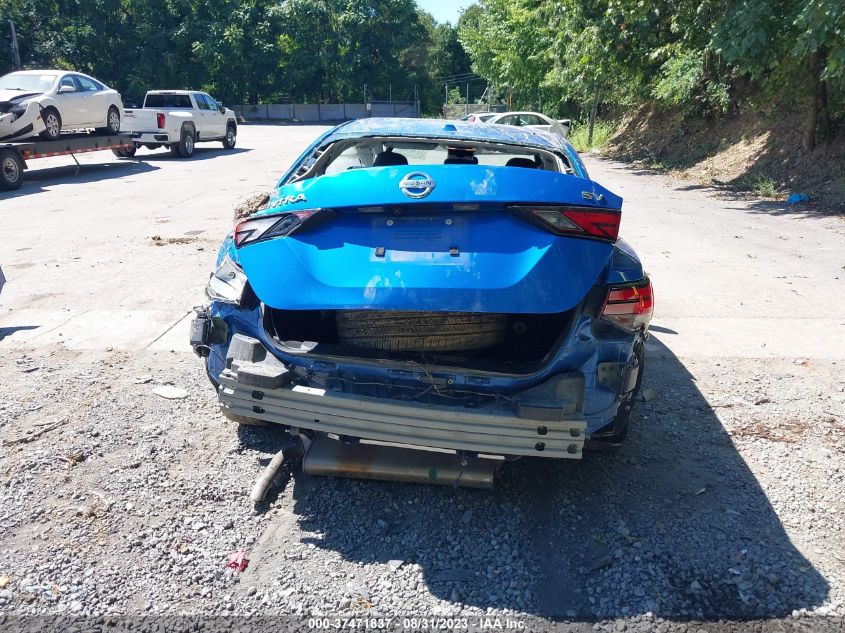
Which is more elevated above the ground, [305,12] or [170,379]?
[305,12]

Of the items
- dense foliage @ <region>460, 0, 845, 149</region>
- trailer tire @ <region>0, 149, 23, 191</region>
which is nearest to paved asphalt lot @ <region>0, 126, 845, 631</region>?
dense foliage @ <region>460, 0, 845, 149</region>

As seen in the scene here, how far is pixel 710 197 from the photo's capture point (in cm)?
1487

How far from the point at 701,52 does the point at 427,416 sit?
17612 millimetres

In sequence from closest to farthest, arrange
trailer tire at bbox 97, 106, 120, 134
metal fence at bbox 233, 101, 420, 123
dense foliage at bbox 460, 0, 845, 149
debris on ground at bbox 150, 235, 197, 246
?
1. debris on ground at bbox 150, 235, 197, 246
2. dense foliage at bbox 460, 0, 845, 149
3. trailer tire at bbox 97, 106, 120, 134
4. metal fence at bbox 233, 101, 420, 123

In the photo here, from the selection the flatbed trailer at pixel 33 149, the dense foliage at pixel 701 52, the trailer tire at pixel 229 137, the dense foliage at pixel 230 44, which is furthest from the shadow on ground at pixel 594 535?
the dense foliage at pixel 230 44

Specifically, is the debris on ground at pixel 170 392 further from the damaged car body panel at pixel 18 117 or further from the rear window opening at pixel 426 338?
the damaged car body panel at pixel 18 117

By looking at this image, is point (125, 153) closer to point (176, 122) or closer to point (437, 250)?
point (176, 122)

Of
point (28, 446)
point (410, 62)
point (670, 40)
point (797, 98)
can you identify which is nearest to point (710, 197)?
point (797, 98)

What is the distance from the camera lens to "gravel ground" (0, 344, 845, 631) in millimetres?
2701

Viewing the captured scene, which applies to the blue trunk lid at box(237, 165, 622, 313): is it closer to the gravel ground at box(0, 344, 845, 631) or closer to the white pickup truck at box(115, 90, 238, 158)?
the gravel ground at box(0, 344, 845, 631)

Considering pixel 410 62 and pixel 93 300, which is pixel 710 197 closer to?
pixel 93 300

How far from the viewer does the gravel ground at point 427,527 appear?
270 centimetres

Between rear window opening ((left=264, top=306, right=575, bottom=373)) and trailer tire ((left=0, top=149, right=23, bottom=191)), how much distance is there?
44.4ft

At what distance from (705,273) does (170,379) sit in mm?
6185
